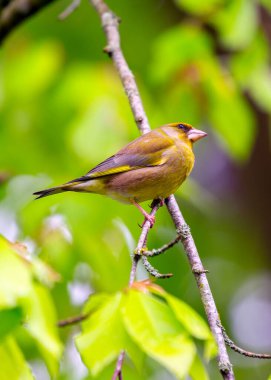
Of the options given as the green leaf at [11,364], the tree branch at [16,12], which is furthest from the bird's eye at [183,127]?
the green leaf at [11,364]

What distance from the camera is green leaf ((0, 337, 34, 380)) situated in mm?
2332

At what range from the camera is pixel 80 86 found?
4551 millimetres

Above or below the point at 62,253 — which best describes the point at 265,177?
below

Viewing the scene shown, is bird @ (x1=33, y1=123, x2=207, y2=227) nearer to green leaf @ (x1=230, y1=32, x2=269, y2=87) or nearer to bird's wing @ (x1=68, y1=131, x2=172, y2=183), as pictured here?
bird's wing @ (x1=68, y1=131, x2=172, y2=183)

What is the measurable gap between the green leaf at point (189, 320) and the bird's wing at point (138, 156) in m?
1.91

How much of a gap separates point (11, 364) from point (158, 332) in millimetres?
537

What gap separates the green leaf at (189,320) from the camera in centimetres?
220

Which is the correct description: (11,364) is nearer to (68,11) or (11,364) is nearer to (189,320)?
(189,320)

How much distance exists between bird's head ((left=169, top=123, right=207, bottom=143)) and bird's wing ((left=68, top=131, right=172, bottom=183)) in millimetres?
218

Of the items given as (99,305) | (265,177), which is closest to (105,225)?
(99,305)

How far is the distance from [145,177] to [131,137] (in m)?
0.46

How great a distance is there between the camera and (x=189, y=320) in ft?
7.28

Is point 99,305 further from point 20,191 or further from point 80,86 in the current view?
point 80,86

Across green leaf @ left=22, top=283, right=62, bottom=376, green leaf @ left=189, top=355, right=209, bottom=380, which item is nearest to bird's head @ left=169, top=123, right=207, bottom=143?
green leaf @ left=22, top=283, right=62, bottom=376
